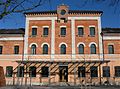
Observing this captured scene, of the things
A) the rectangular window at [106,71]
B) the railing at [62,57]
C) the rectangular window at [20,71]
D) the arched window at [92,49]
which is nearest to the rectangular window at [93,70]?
the rectangular window at [106,71]

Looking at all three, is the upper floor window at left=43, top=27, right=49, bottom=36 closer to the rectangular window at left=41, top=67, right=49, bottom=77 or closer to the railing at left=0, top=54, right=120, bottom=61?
the railing at left=0, top=54, right=120, bottom=61

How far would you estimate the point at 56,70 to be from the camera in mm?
38094

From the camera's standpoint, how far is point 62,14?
39.8 metres

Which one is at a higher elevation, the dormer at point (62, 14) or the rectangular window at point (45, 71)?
the dormer at point (62, 14)

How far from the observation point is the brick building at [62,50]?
37781 millimetres

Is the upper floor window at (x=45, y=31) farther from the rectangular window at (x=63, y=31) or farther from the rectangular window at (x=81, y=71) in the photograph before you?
the rectangular window at (x=81, y=71)

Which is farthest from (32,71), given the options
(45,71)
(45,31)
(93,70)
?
(93,70)

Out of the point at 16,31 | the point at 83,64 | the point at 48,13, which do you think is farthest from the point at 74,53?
the point at 16,31

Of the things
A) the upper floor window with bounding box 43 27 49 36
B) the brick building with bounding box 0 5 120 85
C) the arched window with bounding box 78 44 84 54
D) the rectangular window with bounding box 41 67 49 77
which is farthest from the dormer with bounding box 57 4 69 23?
the rectangular window with bounding box 41 67 49 77

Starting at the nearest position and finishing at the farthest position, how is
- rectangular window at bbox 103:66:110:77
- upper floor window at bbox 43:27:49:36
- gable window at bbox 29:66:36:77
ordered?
rectangular window at bbox 103:66:110:77, gable window at bbox 29:66:36:77, upper floor window at bbox 43:27:49:36

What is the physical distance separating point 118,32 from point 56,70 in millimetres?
11134

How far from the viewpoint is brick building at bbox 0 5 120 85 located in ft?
124

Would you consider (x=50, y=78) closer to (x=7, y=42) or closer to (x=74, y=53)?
(x=74, y=53)

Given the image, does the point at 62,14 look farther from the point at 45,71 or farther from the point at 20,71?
the point at 20,71
